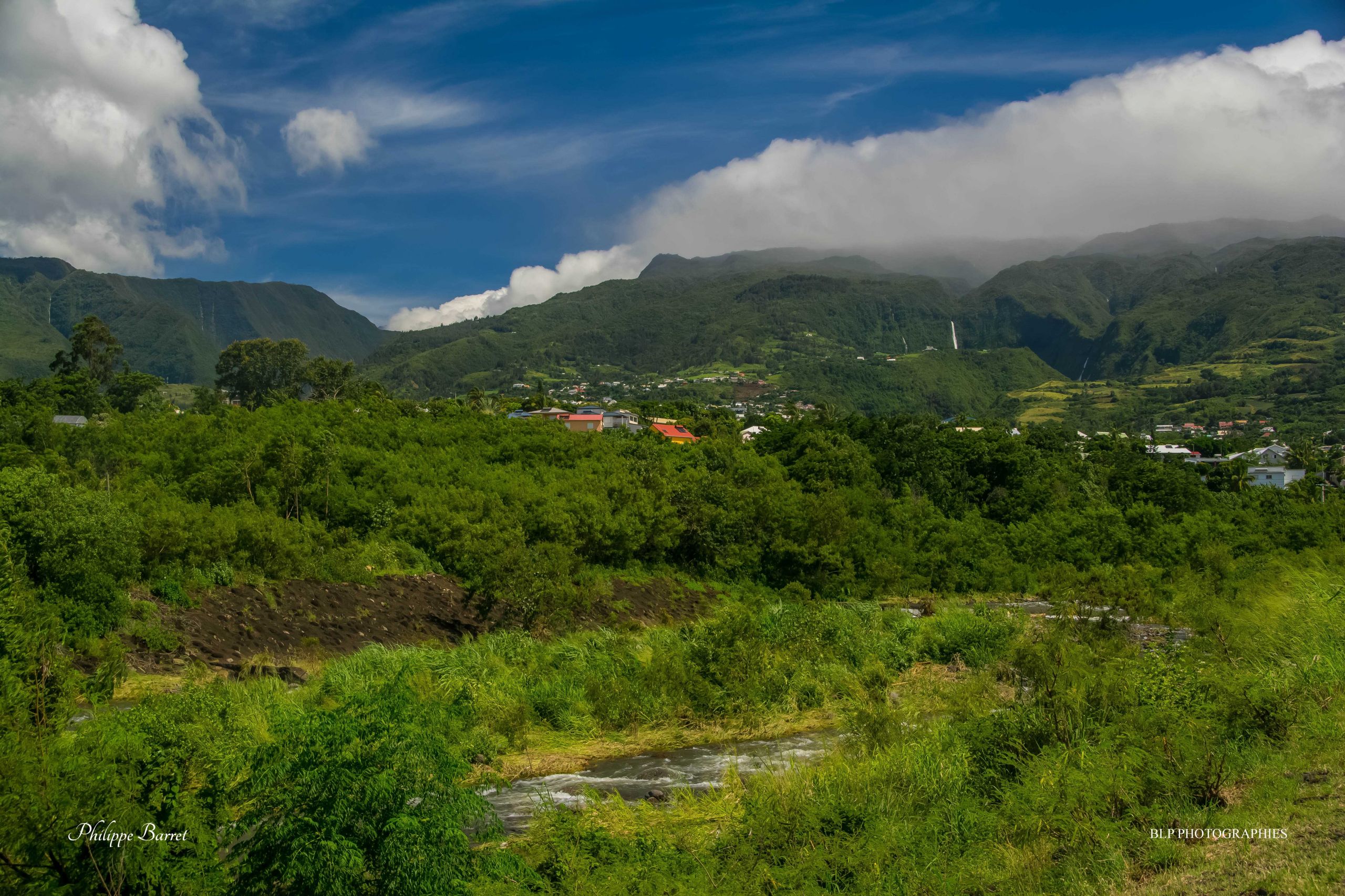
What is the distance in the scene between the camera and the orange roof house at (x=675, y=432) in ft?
236

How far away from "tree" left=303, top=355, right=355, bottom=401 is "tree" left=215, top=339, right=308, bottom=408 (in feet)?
14.2

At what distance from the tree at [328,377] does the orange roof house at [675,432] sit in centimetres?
2672

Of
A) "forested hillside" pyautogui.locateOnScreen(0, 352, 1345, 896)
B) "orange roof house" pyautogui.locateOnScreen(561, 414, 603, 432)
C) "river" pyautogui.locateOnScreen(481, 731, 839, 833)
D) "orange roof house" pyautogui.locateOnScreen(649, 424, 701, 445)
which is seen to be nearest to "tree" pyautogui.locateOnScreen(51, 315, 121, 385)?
"forested hillside" pyautogui.locateOnScreen(0, 352, 1345, 896)

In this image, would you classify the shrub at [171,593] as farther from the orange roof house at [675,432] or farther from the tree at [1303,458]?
the tree at [1303,458]

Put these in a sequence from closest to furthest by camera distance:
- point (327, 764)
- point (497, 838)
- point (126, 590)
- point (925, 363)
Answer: point (327, 764), point (497, 838), point (126, 590), point (925, 363)

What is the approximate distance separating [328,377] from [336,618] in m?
57.7

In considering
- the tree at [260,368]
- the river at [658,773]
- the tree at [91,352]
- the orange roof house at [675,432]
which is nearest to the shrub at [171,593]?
the river at [658,773]

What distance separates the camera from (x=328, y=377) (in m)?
79.6

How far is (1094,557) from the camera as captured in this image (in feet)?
148

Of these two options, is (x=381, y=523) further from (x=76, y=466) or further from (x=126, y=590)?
(x=126, y=590)

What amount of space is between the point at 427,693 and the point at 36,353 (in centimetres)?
20762

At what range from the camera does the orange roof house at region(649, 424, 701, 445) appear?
236 feet

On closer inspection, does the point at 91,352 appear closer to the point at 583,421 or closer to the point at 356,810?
the point at 583,421

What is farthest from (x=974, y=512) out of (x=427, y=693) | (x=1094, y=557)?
(x=427, y=693)
